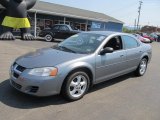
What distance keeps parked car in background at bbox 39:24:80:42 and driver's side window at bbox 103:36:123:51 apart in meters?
13.2

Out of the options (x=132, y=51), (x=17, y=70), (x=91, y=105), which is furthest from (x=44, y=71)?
(x=132, y=51)

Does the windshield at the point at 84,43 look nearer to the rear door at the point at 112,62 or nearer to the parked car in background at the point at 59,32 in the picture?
the rear door at the point at 112,62

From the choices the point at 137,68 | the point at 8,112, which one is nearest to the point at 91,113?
the point at 8,112

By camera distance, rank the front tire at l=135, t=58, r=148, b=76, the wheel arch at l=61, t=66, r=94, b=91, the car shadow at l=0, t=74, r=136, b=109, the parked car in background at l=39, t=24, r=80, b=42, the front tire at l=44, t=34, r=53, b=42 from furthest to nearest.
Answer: the front tire at l=44, t=34, r=53, b=42 < the parked car in background at l=39, t=24, r=80, b=42 < the front tire at l=135, t=58, r=148, b=76 < the wheel arch at l=61, t=66, r=94, b=91 < the car shadow at l=0, t=74, r=136, b=109

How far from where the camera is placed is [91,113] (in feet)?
14.2

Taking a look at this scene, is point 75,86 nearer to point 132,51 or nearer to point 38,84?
point 38,84

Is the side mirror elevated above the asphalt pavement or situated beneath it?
elevated above

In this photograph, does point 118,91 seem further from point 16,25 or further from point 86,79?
point 16,25

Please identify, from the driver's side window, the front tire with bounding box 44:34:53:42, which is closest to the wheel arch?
the driver's side window

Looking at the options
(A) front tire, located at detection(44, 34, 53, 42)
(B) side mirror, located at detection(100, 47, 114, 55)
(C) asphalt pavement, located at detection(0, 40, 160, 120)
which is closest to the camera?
(C) asphalt pavement, located at detection(0, 40, 160, 120)

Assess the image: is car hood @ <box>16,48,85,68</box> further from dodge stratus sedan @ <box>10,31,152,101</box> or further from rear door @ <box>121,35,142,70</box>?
rear door @ <box>121,35,142,70</box>

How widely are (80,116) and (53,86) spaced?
792 millimetres

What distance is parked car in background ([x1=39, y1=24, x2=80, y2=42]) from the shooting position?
63.4 feet

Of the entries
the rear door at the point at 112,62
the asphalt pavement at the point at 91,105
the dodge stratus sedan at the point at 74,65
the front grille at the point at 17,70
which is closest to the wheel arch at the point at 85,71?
the dodge stratus sedan at the point at 74,65
